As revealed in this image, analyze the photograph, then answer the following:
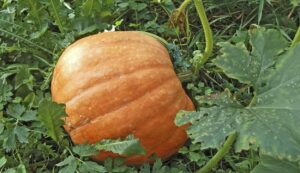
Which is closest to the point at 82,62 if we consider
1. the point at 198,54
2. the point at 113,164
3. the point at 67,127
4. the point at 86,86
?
the point at 86,86

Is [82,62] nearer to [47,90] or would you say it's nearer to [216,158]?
[47,90]

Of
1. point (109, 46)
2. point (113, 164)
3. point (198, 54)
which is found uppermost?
point (109, 46)

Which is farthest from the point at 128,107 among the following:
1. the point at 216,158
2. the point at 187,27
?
the point at 187,27

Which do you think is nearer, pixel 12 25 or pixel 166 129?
pixel 166 129

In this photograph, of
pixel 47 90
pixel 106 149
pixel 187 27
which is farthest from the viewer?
pixel 187 27

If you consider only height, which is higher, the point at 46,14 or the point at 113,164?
the point at 46,14

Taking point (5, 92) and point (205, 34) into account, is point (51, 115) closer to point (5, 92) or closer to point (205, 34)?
point (5, 92)

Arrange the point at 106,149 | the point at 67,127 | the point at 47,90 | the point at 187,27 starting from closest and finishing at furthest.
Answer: the point at 106,149 → the point at 67,127 → the point at 47,90 → the point at 187,27

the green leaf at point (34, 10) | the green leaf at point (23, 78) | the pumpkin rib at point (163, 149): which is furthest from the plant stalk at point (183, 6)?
the green leaf at point (23, 78)
